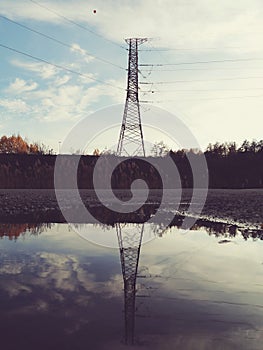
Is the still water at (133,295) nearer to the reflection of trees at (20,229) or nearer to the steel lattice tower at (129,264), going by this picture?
the steel lattice tower at (129,264)

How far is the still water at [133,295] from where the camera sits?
469cm

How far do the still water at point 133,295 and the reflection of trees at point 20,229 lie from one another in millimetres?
995

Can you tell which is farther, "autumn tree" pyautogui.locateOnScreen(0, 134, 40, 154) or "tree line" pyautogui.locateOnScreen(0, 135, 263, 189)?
"autumn tree" pyautogui.locateOnScreen(0, 134, 40, 154)

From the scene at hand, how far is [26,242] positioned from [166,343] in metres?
7.29

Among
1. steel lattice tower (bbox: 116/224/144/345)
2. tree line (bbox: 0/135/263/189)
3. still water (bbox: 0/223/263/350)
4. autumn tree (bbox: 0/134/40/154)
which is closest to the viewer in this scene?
still water (bbox: 0/223/263/350)

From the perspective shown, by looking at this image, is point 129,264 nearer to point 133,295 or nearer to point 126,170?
point 133,295

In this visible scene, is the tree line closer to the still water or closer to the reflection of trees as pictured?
the reflection of trees

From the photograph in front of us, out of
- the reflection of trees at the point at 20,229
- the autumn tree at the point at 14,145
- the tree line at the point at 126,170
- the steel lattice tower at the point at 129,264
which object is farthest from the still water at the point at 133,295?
the autumn tree at the point at 14,145

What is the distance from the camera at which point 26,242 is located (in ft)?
36.1

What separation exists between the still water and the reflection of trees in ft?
3.26

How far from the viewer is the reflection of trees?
12204 mm

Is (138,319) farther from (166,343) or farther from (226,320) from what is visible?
(226,320)

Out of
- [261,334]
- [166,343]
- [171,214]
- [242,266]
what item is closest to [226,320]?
[261,334]

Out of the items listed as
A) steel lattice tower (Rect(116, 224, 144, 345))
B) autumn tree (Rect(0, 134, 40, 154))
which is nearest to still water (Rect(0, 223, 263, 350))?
steel lattice tower (Rect(116, 224, 144, 345))
